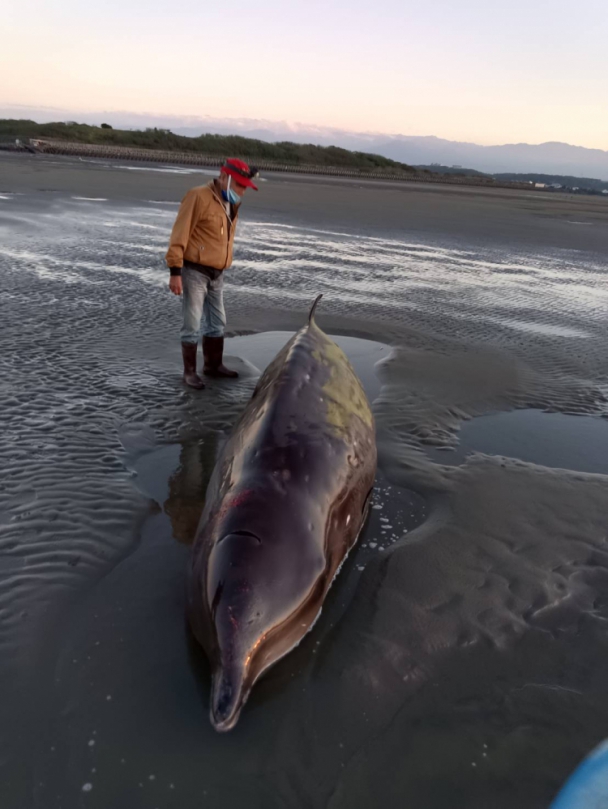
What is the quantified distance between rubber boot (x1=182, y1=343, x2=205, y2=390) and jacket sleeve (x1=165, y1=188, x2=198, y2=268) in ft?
2.69

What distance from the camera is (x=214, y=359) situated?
6.55 meters

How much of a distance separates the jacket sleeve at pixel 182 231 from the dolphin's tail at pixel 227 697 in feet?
14.3

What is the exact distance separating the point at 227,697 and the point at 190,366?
4.26 metres

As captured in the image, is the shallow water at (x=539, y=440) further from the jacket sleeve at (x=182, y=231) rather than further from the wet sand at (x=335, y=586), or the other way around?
the jacket sleeve at (x=182, y=231)

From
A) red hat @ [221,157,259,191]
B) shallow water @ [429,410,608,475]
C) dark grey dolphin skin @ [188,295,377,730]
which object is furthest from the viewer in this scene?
red hat @ [221,157,259,191]

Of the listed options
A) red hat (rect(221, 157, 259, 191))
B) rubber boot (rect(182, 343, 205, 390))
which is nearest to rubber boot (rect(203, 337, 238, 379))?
rubber boot (rect(182, 343, 205, 390))

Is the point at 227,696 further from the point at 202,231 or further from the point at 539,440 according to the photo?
the point at 202,231

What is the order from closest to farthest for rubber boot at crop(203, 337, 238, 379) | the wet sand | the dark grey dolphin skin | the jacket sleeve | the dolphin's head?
the wet sand, the dolphin's head, the dark grey dolphin skin, the jacket sleeve, rubber boot at crop(203, 337, 238, 379)

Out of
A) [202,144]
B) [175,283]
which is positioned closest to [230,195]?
[175,283]

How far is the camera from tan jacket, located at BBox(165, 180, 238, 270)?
594 centimetres

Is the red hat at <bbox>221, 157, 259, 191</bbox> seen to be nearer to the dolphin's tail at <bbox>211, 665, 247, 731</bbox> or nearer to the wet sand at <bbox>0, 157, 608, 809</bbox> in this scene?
the wet sand at <bbox>0, 157, 608, 809</bbox>

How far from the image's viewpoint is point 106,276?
35.7 feet

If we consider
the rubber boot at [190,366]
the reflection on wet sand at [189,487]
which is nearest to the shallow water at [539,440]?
the reflection on wet sand at [189,487]

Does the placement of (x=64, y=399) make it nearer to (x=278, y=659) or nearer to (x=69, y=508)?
(x=69, y=508)
